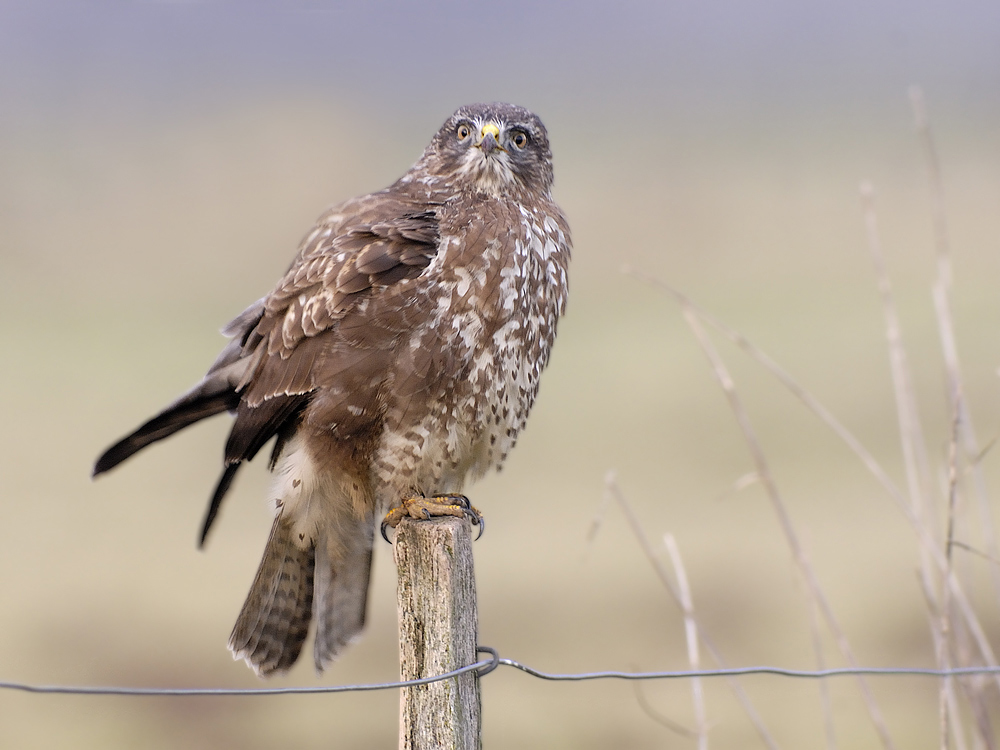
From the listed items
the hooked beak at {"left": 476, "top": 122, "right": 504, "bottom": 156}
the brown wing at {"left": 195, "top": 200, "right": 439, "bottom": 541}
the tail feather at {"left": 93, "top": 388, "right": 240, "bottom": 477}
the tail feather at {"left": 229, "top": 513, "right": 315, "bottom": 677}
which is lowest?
the tail feather at {"left": 229, "top": 513, "right": 315, "bottom": 677}

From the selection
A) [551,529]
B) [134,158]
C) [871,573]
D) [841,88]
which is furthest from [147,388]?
[841,88]

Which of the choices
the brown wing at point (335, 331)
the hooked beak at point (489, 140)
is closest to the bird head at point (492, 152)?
the hooked beak at point (489, 140)

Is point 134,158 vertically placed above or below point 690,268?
above

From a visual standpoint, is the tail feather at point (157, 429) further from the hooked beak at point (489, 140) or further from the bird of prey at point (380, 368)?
the hooked beak at point (489, 140)

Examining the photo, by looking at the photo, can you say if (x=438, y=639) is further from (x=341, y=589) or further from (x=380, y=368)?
(x=341, y=589)

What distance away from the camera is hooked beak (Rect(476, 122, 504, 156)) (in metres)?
3.29

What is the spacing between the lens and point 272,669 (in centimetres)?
336

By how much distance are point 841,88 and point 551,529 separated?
51782 mm

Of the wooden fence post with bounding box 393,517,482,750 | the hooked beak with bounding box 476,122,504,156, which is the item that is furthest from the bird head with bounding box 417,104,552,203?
the wooden fence post with bounding box 393,517,482,750

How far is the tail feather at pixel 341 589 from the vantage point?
11.0 ft

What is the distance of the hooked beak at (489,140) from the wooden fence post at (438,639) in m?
1.18

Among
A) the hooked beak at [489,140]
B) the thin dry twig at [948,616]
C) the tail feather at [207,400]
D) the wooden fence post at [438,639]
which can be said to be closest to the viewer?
the wooden fence post at [438,639]

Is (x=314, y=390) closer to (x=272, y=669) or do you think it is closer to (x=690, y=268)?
(x=272, y=669)

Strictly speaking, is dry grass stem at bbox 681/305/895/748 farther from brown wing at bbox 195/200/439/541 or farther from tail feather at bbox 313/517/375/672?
tail feather at bbox 313/517/375/672
